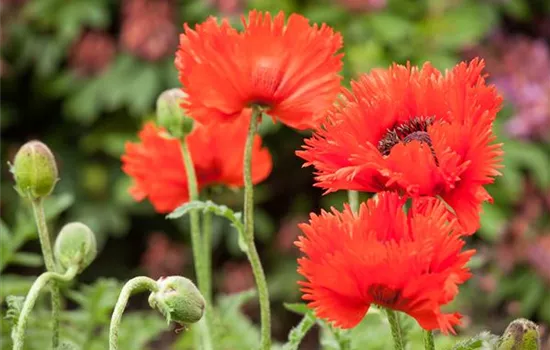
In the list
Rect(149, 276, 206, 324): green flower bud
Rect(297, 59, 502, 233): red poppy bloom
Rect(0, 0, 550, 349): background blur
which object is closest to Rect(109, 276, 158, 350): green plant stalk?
Rect(149, 276, 206, 324): green flower bud

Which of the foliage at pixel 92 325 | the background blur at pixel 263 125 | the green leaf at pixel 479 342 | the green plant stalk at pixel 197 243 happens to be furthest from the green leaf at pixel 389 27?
the green leaf at pixel 479 342

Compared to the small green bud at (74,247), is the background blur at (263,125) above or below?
below

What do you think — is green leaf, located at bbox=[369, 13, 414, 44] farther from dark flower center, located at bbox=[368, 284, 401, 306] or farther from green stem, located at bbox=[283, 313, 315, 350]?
dark flower center, located at bbox=[368, 284, 401, 306]

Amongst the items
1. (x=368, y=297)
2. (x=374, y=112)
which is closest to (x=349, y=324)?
(x=368, y=297)

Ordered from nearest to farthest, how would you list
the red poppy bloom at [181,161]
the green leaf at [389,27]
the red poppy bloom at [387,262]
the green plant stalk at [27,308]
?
1. the red poppy bloom at [387,262]
2. the green plant stalk at [27,308]
3. the red poppy bloom at [181,161]
4. the green leaf at [389,27]

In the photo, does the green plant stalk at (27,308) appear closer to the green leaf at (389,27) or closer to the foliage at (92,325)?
the foliage at (92,325)

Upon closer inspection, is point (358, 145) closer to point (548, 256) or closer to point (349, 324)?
point (349, 324)

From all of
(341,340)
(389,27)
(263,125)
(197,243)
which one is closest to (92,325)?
(197,243)
